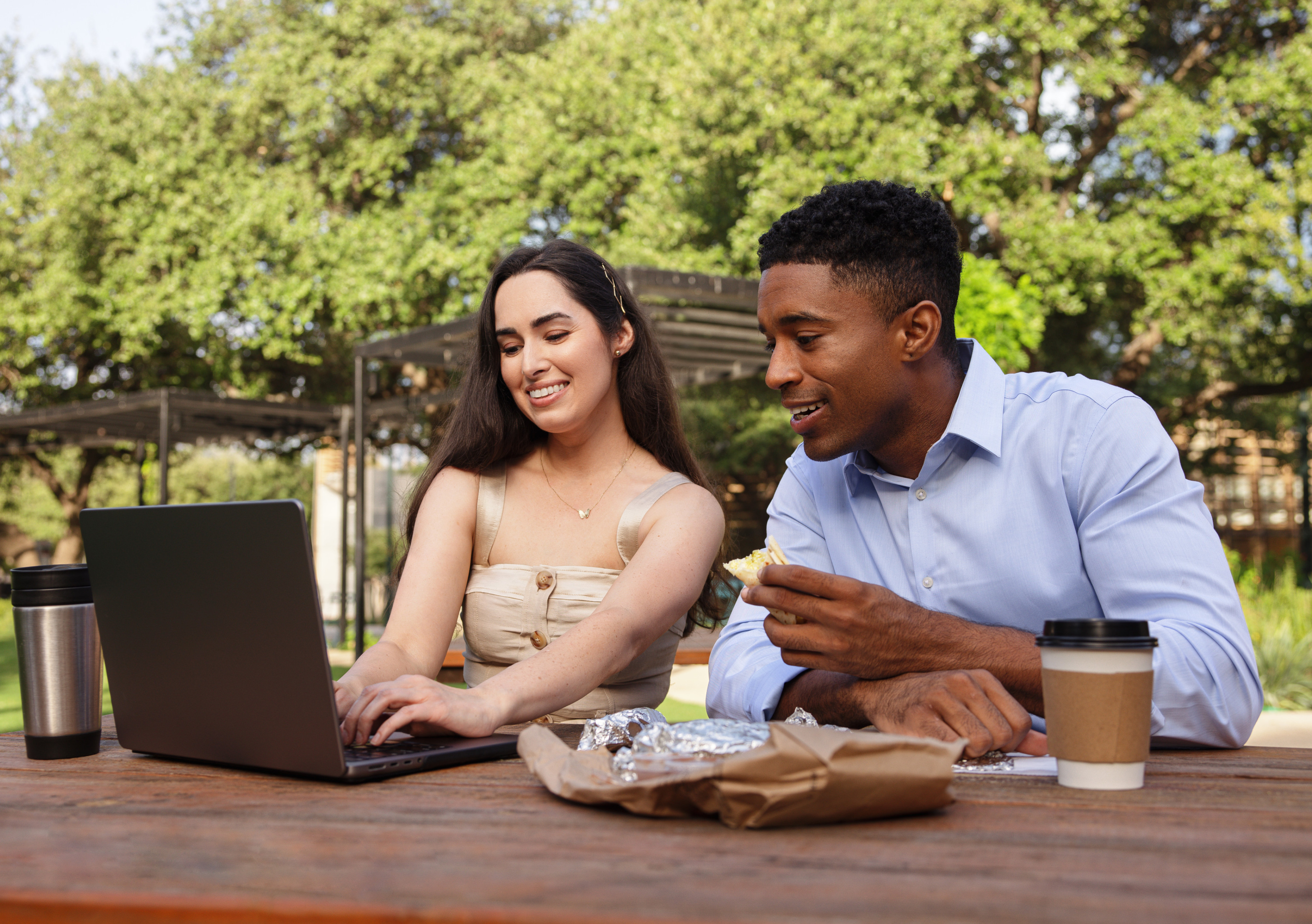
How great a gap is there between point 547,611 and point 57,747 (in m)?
0.96

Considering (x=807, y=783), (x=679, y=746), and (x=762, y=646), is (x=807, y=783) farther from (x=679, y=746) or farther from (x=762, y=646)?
(x=762, y=646)

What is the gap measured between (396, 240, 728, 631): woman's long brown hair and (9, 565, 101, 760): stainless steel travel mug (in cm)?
86

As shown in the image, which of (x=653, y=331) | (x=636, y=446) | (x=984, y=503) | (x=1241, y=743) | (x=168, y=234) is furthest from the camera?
(x=168, y=234)

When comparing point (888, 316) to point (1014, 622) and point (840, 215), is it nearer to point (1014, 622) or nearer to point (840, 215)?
point (840, 215)

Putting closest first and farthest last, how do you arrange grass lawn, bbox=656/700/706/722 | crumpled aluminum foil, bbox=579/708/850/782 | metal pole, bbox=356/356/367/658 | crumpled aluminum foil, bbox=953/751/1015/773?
crumpled aluminum foil, bbox=579/708/850/782 < crumpled aluminum foil, bbox=953/751/1015/773 < grass lawn, bbox=656/700/706/722 < metal pole, bbox=356/356/367/658

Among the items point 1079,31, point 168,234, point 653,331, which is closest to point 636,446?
point 653,331

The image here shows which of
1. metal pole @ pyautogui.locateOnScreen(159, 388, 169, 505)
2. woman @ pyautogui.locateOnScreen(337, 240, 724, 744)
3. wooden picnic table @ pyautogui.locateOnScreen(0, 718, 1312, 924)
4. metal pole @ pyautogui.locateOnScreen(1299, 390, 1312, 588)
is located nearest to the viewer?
wooden picnic table @ pyautogui.locateOnScreen(0, 718, 1312, 924)

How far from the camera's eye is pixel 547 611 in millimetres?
2270

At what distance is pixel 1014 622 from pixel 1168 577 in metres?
0.33

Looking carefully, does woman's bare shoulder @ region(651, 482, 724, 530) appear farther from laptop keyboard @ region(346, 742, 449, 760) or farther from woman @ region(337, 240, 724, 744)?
laptop keyboard @ region(346, 742, 449, 760)

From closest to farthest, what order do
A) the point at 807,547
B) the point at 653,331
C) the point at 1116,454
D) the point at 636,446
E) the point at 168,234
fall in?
the point at 1116,454, the point at 807,547, the point at 636,446, the point at 653,331, the point at 168,234

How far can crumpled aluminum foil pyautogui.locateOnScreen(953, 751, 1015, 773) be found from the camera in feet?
4.45

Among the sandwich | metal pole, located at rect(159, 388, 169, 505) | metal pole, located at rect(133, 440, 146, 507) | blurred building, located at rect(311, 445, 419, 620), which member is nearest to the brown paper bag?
the sandwich

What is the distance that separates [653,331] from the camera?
2734 mm
